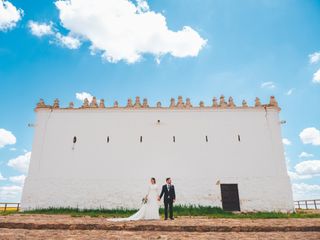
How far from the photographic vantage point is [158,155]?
1595 centimetres

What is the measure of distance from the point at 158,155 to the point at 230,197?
4975 mm

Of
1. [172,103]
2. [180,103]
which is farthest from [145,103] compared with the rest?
[180,103]

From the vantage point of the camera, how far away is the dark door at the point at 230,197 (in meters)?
15.0

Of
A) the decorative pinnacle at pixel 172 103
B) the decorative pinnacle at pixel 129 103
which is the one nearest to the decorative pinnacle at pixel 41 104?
the decorative pinnacle at pixel 129 103

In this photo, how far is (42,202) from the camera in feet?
49.2

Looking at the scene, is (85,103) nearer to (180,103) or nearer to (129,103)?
(129,103)

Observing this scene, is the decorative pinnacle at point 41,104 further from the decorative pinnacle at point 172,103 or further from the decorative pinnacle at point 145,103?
the decorative pinnacle at point 172,103

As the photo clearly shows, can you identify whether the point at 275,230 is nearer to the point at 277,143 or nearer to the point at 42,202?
the point at 277,143

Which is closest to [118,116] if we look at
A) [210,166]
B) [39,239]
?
[210,166]

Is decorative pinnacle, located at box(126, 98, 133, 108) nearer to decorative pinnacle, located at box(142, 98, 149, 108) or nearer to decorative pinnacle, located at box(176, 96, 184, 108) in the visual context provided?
decorative pinnacle, located at box(142, 98, 149, 108)

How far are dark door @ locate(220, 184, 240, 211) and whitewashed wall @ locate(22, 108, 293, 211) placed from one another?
286mm

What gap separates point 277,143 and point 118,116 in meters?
10.4

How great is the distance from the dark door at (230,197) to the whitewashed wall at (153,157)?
286 millimetres

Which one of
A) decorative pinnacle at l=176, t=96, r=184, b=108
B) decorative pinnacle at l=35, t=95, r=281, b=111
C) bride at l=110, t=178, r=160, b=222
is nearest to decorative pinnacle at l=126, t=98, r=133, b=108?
decorative pinnacle at l=35, t=95, r=281, b=111
